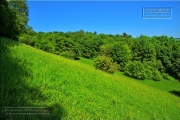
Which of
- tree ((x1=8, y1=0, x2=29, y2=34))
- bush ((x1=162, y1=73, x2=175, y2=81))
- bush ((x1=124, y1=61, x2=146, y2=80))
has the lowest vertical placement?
bush ((x1=162, y1=73, x2=175, y2=81))

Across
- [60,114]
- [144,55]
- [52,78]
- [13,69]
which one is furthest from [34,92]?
[144,55]

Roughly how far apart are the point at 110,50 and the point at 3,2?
60.5 m

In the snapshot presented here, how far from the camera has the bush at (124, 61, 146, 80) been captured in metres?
68.0

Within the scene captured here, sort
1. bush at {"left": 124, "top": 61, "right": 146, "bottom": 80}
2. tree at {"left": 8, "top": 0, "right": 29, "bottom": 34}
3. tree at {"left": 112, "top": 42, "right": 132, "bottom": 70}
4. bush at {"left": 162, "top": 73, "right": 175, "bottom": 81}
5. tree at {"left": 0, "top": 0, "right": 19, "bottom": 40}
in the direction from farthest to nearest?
tree at {"left": 112, "top": 42, "right": 132, "bottom": 70}, bush at {"left": 162, "top": 73, "right": 175, "bottom": 81}, bush at {"left": 124, "top": 61, "right": 146, "bottom": 80}, tree at {"left": 8, "top": 0, "right": 29, "bottom": 34}, tree at {"left": 0, "top": 0, "right": 19, "bottom": 40}

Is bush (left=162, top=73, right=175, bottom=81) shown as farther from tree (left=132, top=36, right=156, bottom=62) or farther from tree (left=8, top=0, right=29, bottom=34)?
tree (left=8, top=0, right=29, bottom=34)

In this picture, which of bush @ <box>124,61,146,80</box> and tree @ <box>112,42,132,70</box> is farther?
tree @ <box>112,42,132,70</box>

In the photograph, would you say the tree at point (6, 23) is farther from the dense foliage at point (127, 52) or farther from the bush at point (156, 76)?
the bush at point (156, 76)

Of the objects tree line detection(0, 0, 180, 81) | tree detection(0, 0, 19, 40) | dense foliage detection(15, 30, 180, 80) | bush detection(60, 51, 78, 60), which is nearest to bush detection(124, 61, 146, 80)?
tree line detection(0, 0, 180, 81)

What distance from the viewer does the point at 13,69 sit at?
30.9 feet

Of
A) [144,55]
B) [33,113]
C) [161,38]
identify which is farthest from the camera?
[161,38]

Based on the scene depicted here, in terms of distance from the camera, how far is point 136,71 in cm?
6862

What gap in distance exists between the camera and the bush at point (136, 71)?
6800cm

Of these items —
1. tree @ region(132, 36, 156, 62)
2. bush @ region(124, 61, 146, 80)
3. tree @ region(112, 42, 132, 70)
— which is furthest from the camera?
tree @ region(132, 36, 156, 62)

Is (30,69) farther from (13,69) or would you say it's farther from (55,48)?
(55,48)
